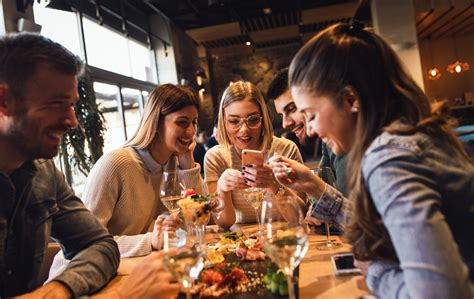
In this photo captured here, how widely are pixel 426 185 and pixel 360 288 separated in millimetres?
483

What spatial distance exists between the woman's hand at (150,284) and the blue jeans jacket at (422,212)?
57 cm

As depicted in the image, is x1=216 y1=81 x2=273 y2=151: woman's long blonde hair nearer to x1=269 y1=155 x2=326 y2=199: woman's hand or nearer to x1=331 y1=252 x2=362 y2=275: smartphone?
x1=269 y1=155 x2=326 y2=199: woman's hand

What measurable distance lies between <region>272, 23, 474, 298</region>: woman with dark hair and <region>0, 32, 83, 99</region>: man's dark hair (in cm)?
90

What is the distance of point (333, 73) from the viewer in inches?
38.4

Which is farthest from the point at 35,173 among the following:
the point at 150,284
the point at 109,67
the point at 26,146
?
the point at 109,67

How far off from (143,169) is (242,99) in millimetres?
802

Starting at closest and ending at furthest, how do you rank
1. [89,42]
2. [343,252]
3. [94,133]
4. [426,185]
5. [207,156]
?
[426,185] < [343,252] < [207,156] < [94,133] < [89,42]

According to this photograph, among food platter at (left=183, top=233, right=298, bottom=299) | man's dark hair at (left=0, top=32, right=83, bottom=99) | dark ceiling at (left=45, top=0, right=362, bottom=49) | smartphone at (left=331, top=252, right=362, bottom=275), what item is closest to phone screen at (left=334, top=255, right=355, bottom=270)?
smartphone at (left=331, top=252, right=362, bottom=275)

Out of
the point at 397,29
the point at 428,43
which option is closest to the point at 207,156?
the point at 397,29

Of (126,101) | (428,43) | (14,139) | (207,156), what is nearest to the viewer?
(14,139)

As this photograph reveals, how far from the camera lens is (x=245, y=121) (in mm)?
2523

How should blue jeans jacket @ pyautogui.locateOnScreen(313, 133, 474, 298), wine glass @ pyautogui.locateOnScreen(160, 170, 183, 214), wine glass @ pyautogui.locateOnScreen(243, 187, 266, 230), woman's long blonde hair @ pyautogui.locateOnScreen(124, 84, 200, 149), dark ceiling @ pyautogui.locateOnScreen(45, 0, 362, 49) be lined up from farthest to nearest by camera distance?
dark ceiling @ pyautogui.locateOnScreen(45, 0, 362, 49), woman's long blonde hair @ pyautogui.locateOnScreen(124, 84, 200, 149), wine glass @ pyautogui.locateOnScreen(243, 187, 266, 230), wine glass @ pyautogui.locateOnScreen(160, 170, 183, 214), blue jeans jacket @ pyautogui.locateOnScreen(313, 133, 474, 298)

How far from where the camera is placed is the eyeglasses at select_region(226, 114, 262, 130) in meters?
2.53

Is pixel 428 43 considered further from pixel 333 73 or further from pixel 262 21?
pixel 333 73
